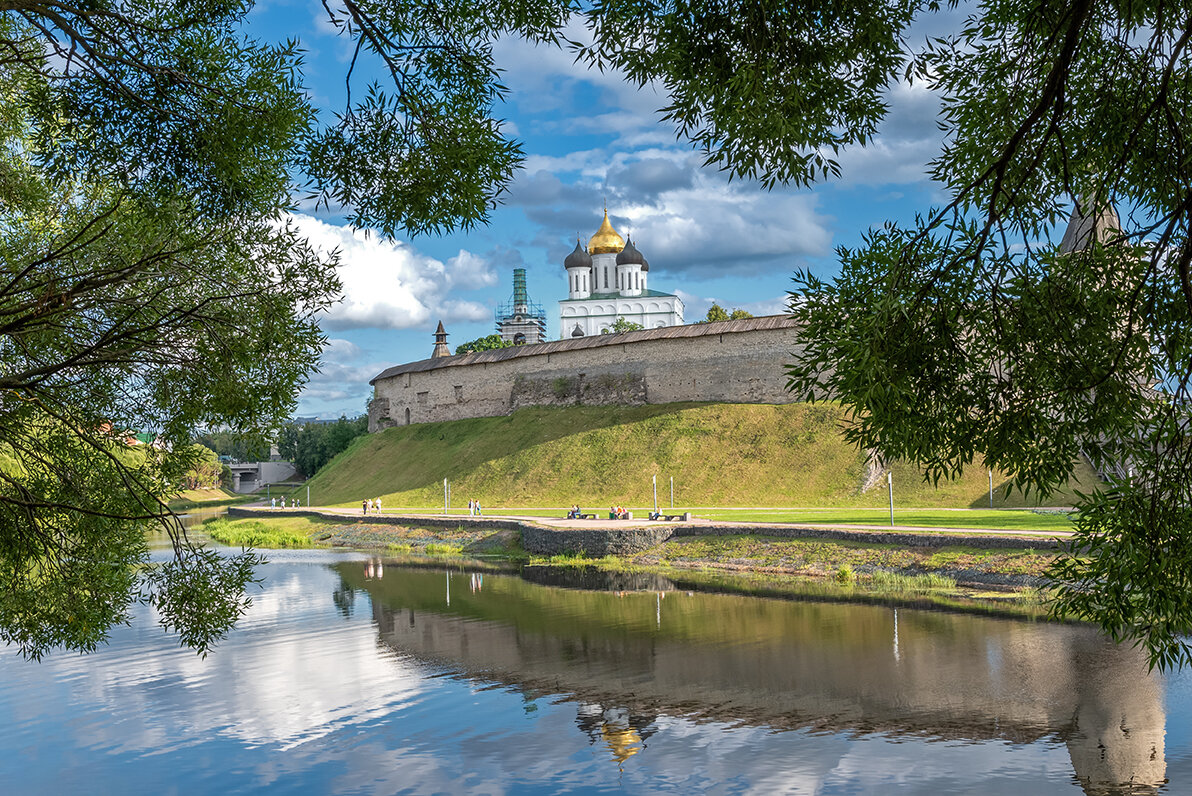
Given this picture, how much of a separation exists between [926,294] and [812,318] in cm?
51

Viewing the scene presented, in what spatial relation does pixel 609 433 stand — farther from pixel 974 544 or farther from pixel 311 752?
pixel 311 752

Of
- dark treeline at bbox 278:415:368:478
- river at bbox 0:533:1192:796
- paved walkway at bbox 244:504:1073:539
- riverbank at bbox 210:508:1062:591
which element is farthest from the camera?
dark treeline at bbox 278:415:368:478

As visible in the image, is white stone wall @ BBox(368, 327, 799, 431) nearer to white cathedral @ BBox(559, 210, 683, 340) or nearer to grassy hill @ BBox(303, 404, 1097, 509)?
grassy hill @ BBox(303, 404, 1097, 509)

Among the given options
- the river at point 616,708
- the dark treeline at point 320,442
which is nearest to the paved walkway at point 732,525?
the river at point 616,708

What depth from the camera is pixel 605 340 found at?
148 feet

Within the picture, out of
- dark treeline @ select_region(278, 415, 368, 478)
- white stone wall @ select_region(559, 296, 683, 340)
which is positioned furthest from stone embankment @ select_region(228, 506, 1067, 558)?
white stone wall @ select_region(559, 296, 683, 340)

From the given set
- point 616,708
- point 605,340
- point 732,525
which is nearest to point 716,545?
point 732,525

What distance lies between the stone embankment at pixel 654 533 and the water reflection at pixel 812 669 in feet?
9.82

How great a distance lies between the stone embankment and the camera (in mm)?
19047

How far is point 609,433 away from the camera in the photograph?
40531 mm

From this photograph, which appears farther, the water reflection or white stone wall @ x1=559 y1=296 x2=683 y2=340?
white stone wall @ x1=559 y1=296 x2=683 y2=340

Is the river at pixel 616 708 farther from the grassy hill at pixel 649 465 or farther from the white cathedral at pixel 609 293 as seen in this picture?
the white cathedral at pixel 609 293

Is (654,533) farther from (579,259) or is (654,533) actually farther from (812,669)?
(579,259)

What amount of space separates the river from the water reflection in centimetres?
5
